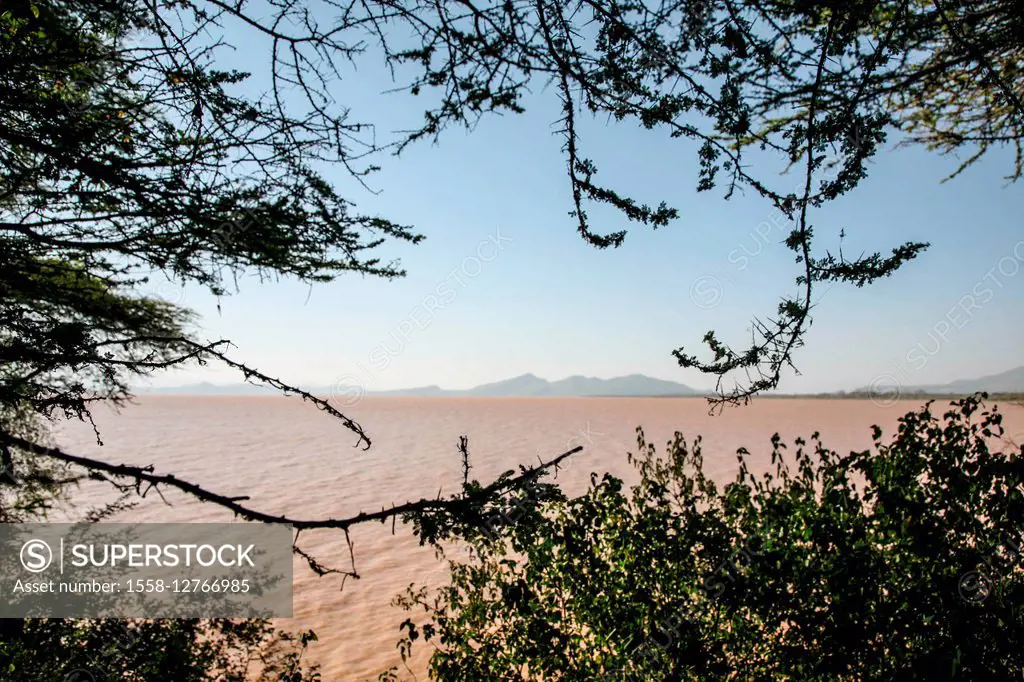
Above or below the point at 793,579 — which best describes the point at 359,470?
below

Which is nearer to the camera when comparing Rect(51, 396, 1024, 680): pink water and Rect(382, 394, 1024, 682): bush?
Rect(382, 394, 1024, 682): bush

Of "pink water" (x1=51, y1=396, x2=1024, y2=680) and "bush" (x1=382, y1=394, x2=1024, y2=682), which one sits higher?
"bush" (x1=382, y1=394, x2=1024, y2=682)

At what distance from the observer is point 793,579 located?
347 centimetres

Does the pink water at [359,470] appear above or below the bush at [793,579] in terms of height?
below

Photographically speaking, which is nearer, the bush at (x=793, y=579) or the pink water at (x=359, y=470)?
the bush at (x=793, y=579)

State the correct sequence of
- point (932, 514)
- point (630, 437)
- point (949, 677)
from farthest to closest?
point (630, 437), point (932, 514), point (949, 677)

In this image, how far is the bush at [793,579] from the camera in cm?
330

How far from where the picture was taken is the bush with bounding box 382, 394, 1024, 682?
3.30 m

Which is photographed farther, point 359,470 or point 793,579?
point 359,470

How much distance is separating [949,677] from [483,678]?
2.59 meters

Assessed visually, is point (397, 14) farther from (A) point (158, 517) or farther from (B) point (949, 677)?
(A) point (158, 517)

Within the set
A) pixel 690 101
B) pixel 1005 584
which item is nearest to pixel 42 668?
pixel 690 101

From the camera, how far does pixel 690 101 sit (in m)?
2.51

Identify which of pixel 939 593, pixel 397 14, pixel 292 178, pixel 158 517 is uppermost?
pixel 397 14
